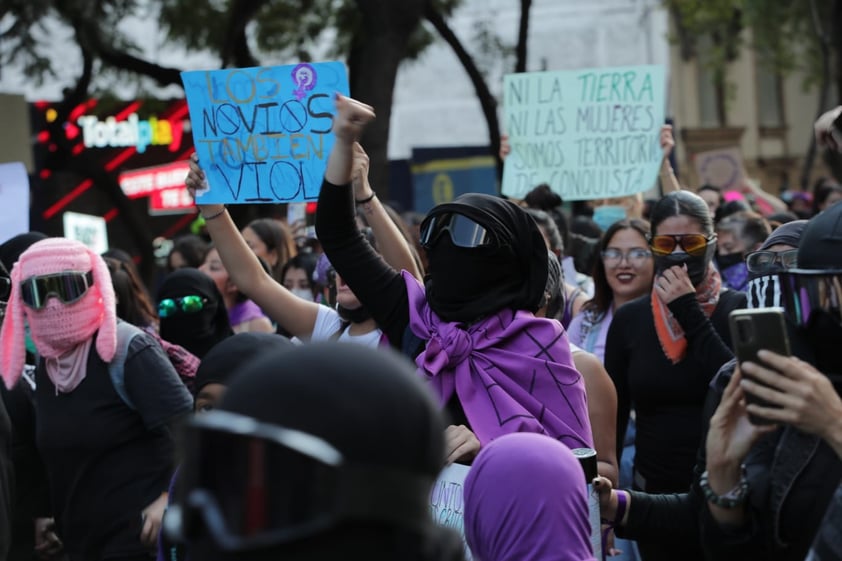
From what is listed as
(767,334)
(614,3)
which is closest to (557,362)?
(767,334)

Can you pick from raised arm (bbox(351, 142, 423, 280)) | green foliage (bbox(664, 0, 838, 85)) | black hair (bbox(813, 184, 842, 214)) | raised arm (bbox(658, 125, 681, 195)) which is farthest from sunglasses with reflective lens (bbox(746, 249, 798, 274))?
green foliage (bbox(664, 0, 838, 85))

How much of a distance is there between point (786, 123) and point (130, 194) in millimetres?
19031

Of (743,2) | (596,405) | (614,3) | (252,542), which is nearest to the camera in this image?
(252,542)

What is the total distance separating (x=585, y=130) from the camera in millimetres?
7992

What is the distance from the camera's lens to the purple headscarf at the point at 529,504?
2428 mm

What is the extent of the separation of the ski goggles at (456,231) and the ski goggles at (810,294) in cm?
103

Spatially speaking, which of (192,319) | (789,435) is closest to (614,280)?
(192,319)

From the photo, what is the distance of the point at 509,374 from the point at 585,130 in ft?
15.9

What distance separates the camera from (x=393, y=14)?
12.2m

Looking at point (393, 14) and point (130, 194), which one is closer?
point (393, 14)

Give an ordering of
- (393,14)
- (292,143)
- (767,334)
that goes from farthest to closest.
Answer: (393,14)
(292,143)
(767,334)

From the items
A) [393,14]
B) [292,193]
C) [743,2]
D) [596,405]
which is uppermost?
[743,2]

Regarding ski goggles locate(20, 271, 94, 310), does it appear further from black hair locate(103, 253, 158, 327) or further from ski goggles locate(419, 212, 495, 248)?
ski goggles locate(419, 212, 495, 248)

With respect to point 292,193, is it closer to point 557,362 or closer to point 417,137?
point 557,362
